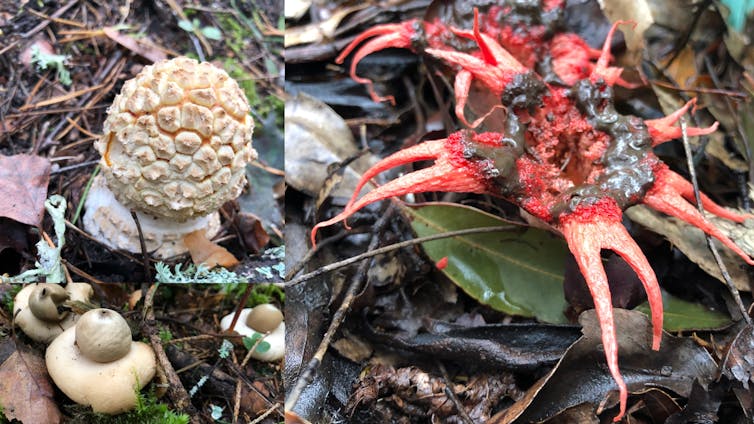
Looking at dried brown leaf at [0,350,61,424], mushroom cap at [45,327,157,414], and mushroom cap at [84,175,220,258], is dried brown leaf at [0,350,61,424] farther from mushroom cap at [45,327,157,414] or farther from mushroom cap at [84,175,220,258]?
mushroom cap at [84,175,220,258]

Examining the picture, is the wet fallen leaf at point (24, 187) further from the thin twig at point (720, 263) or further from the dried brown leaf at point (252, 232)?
the thin twig at point (720, 263)

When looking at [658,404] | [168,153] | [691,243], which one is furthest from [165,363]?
[691,243]

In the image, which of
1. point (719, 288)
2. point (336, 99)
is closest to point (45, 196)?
point (336, 99)

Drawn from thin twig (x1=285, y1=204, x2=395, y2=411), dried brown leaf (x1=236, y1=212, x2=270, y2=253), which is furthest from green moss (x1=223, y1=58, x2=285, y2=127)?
thin twig (x1=285, y1=204, x2=395, y2=411)

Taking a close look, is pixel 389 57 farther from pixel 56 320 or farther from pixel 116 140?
pixel 56 320

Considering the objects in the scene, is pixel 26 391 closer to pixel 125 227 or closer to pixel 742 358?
pixel 125 227

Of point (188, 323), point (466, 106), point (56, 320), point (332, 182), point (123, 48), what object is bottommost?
point (188, 323)
